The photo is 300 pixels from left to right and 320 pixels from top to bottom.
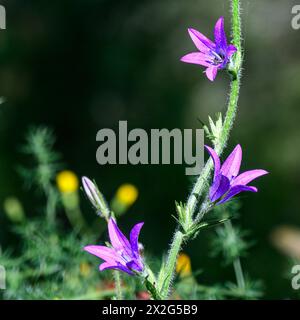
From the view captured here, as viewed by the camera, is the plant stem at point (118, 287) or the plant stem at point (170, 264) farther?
the plant stem at point (118, 287)

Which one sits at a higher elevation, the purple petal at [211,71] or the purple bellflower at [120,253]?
the purple petal at [211,71]

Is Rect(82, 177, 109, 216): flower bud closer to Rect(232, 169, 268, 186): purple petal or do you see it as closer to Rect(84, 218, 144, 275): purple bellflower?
Rect(84, 218, 144, 275): purple bellflower

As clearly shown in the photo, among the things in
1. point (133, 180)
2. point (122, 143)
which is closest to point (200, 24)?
point (133, 180)

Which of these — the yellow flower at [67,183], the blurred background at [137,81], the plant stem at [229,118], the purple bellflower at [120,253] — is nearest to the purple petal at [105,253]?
the purple bellflower at [120,253]

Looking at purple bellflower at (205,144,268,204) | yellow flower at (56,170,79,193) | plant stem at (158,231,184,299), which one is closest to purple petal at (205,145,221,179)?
purple bellflower at (205,144,268,204)

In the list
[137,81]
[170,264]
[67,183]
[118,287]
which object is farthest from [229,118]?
[137,81]

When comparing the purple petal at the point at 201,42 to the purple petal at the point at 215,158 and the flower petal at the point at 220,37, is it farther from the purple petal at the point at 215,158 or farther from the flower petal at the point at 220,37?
the purple petal at the point at 215,158

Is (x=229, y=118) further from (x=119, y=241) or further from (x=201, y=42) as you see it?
(x=119, y=241)
